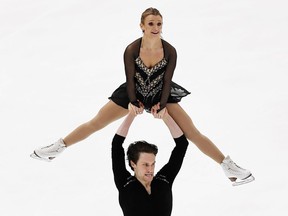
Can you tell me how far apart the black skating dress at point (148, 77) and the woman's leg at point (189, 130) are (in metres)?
0.09

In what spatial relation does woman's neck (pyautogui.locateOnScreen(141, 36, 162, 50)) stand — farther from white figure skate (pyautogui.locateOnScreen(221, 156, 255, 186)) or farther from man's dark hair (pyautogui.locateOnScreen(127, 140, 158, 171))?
white figure skate (pyautogui.locateOnScreen(221, 156, 255, 186))

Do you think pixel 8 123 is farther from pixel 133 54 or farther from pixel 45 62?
pixel 133 54

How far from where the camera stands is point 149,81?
439cm

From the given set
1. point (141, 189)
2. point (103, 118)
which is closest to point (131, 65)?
point (103, 118)

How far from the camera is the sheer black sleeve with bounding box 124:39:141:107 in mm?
4301

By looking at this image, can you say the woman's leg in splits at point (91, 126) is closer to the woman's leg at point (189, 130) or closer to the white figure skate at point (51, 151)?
the white figure skate at point (51, 151)

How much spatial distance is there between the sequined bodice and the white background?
1.38 metres

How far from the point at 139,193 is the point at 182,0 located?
5.15 metres

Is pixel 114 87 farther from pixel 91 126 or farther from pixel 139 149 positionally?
pixel 139 149

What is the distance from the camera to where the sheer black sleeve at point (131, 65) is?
4.30 metres

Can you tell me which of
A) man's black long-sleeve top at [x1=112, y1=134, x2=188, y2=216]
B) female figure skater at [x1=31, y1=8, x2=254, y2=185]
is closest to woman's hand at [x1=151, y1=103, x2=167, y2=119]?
female figure skater at [x1=31, y1=8, x2=254, y2=185]

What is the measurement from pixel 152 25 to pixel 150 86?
468 millimetres

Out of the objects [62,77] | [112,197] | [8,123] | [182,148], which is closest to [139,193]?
[182,148]

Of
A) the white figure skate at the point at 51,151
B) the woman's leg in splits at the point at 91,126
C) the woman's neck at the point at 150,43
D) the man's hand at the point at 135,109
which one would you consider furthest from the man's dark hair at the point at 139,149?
the white figure skate at the point at 51,151
